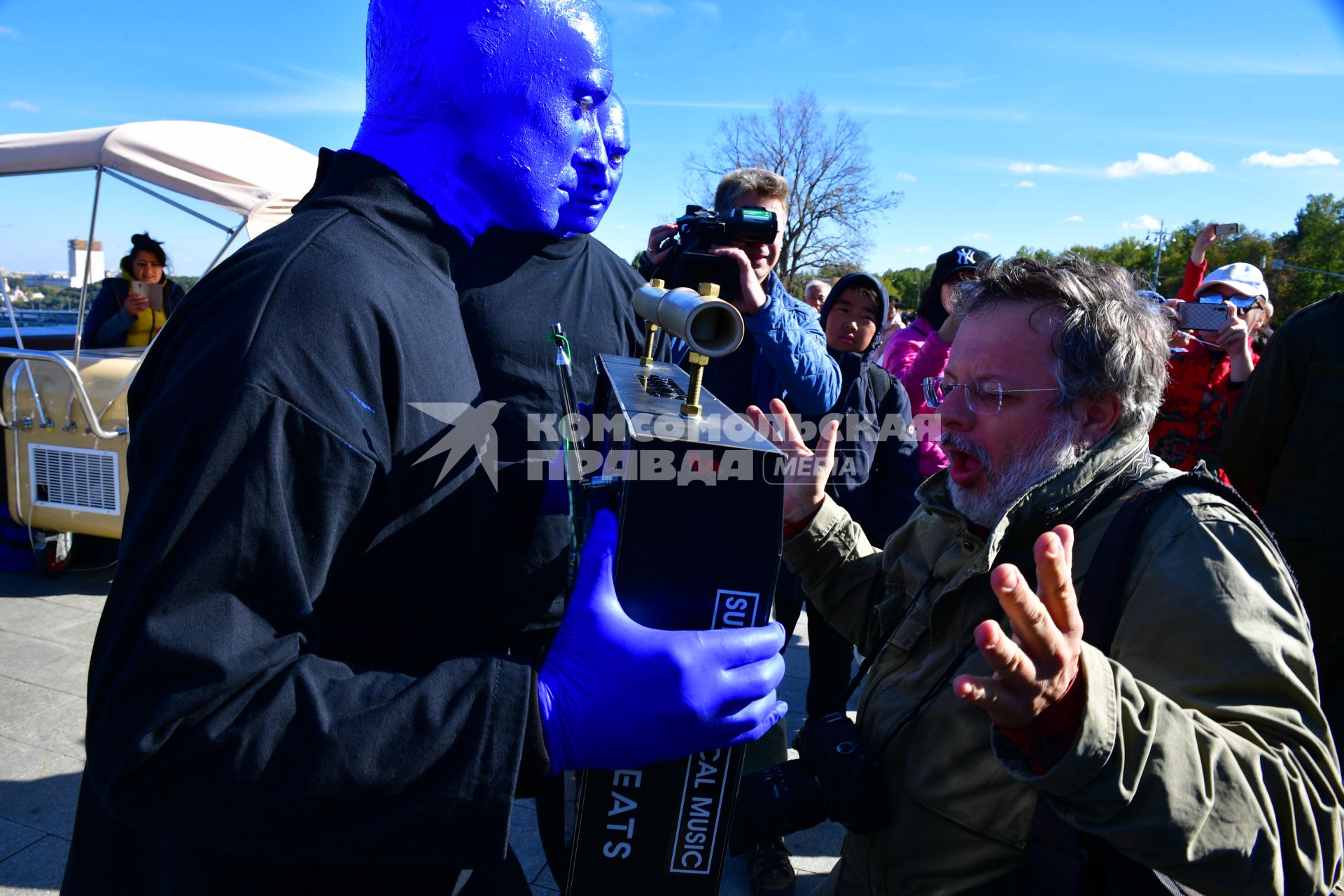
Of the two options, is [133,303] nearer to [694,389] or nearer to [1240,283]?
[694,389]

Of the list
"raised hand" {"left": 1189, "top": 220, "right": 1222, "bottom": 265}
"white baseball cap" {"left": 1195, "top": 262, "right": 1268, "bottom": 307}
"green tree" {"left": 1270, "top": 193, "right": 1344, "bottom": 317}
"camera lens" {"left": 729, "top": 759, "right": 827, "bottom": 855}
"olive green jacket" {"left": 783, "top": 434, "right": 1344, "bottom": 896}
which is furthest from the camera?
"green tree" {"left": 1270, "top": 193, "right": 1344, "bottom": 317}

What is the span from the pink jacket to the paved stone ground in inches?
55.4

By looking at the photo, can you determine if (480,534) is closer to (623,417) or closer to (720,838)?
(623,417)

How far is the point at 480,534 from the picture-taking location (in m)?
1.32

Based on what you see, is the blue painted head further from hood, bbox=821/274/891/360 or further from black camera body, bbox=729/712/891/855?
hood, bbox=821/274/891/360

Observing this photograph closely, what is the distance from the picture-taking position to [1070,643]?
107cm

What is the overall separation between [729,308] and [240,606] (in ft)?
2.31

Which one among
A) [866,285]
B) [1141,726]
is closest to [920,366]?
[866,285]

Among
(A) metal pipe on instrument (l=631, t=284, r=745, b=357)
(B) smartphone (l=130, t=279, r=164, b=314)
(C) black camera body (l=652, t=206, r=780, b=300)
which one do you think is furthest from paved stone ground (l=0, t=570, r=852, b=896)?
(B) smartphone (l=130, t=279, r=164, b=314)

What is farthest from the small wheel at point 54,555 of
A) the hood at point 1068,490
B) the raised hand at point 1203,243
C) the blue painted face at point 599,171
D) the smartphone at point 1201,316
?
the raised hand at point 1203,243

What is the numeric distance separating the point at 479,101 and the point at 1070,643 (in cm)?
120

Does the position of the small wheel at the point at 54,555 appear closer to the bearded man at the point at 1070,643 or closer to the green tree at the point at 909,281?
the bearded man at the point at 1070,643

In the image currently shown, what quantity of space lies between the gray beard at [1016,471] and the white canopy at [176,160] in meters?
5.61

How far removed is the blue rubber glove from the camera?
1046 millimetres
